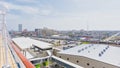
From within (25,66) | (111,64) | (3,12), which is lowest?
(111,64)

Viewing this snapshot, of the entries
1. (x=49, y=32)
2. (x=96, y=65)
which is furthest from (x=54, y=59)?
(x=49, y=32)

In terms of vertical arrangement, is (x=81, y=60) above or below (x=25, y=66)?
below

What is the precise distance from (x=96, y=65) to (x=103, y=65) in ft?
2.05

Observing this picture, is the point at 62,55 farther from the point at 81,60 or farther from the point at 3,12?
the point at 3,12

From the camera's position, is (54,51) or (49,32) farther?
(49,32)

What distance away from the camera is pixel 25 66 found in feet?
9.02

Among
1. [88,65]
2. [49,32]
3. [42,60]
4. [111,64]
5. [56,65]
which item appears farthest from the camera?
[49,32]

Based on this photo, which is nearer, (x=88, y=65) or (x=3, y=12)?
(x=3, y=12)

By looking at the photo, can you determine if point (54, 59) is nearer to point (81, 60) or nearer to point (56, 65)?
point (56, 65)

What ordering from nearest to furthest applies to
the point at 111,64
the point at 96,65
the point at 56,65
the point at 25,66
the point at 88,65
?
the point at 25,66, the point at 111,64, the point at 96,65, the point at 88,65, the point at 56,65

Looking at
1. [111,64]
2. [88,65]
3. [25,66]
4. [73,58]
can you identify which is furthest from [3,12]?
[73,58]

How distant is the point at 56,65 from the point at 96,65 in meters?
3.17

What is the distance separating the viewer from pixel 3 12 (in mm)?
2568

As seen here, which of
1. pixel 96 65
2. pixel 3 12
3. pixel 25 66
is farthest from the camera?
pixel 96 65
